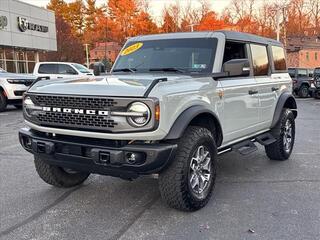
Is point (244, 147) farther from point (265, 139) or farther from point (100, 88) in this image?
point (100, 88)

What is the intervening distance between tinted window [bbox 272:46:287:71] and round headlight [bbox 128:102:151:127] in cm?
349

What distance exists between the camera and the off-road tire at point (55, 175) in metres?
4.78

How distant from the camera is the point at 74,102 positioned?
12.7 feet

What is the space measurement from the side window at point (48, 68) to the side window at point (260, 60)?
12.9 m

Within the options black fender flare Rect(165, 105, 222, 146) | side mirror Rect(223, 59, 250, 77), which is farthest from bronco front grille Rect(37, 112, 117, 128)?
side mirror Rect(223, 59, 250, 77)

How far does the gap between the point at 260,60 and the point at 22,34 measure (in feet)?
84.7

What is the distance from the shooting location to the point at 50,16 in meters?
32.8

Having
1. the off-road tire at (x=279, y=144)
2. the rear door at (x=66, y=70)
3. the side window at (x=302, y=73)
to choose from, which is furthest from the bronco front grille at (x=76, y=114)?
the side window at (x=302, y=73)

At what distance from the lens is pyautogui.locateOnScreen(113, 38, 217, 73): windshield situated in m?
4.89

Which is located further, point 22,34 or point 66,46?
point 66,46

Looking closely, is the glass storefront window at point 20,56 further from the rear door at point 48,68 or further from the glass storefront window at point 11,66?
the rear door at point 48,68

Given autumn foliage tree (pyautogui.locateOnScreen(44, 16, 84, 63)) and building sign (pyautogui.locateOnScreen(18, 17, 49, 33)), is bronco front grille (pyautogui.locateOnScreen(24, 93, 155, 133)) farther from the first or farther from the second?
autumn foliage tree (pyautogui.locateOnScreen(44, 16, 84, 63))

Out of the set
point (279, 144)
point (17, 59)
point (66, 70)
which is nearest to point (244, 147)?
point (279, 144)

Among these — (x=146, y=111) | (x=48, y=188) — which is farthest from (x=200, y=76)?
(x=48, y=188)
